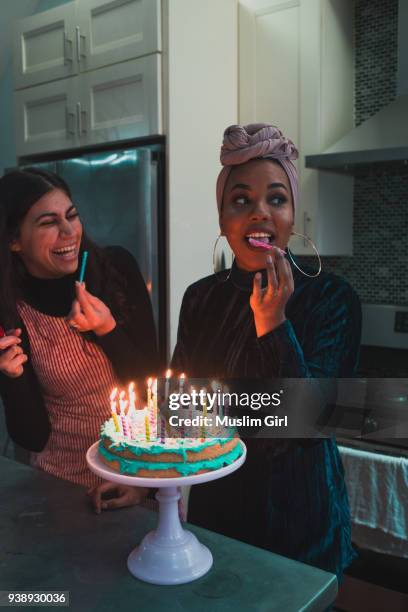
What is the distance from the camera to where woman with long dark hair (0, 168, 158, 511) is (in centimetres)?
142

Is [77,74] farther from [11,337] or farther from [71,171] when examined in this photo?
[11,337]

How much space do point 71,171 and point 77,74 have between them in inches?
14.8

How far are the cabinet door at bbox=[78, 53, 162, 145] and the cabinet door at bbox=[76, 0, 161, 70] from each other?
0.04 meters

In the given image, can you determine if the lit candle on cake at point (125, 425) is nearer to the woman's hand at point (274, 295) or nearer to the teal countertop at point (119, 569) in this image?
the teal countertop at point (119, 569)

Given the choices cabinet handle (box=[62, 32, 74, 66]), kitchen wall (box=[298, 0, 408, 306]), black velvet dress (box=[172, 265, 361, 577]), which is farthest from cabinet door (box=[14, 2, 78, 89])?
black velvet dress (box=[172, 265, 361, 577])

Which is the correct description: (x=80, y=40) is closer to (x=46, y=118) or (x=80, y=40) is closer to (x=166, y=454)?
(x=46, y=118)

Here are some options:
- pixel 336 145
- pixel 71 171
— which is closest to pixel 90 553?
pixel 71 171

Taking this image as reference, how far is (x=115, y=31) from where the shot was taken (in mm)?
2070

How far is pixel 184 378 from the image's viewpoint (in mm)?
1161

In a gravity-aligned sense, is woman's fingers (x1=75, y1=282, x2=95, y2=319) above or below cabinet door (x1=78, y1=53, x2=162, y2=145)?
below

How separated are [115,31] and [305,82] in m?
0.70

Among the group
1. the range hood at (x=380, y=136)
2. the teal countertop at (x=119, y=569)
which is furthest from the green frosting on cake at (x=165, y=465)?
the range hood at (x=380, y=136)

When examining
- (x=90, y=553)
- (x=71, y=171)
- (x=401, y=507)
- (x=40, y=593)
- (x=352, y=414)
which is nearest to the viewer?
(x=40, y=593)

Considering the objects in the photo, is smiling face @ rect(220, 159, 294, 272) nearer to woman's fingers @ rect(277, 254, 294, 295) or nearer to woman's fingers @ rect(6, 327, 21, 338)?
woman's fingers @ rect(277, 254, 294, 295)
